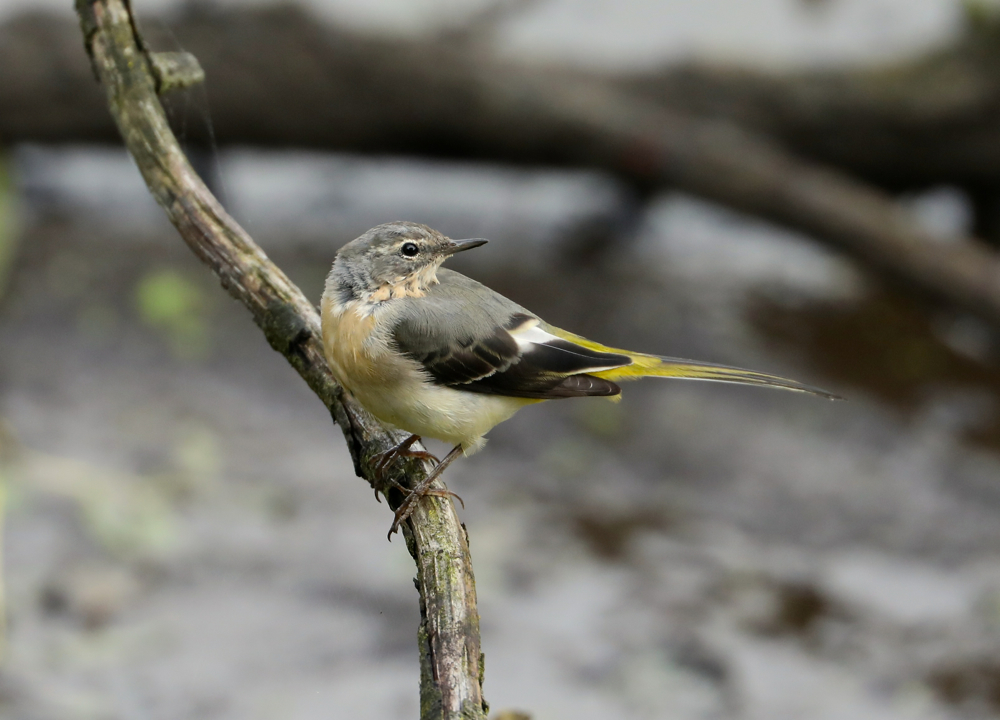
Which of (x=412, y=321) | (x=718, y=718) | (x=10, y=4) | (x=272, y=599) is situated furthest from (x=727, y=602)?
(x=10, y=4)

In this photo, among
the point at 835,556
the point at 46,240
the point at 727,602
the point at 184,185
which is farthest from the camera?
the point at 46,240

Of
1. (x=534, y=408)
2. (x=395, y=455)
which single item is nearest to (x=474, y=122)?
(x=534, y=408)

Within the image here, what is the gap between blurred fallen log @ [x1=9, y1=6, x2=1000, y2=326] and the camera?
29.4 feet

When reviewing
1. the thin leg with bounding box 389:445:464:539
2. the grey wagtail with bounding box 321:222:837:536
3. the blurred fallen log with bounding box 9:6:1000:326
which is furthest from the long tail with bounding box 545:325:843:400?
the blurred fallen log with bounding box 9:6:1000:326

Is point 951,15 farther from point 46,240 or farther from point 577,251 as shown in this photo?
point 46,240

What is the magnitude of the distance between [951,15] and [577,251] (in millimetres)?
4534

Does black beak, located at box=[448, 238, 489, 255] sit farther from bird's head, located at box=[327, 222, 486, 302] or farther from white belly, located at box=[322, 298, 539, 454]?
white belly, located at box=[322, 298, 539, 454]

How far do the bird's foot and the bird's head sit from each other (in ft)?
1.72

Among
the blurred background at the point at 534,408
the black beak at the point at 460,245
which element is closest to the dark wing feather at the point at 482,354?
the black beak at the point at 460,245

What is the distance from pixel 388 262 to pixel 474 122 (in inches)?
251

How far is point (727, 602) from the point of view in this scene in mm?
6965

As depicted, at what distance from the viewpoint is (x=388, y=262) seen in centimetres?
346

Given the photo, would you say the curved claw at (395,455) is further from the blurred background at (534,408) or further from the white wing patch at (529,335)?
the blurred background at (534,408)

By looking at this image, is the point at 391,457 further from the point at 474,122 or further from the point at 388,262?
the point at 474,122
